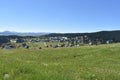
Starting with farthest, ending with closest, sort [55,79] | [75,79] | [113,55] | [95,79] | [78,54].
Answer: [78,54]
[113,55]
[95,79]
[75,79]
[55,79]

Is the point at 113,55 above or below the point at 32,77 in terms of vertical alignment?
below

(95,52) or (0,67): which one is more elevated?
(0,67)

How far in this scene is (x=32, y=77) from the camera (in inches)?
445

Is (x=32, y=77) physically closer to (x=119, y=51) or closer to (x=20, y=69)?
(x=20, y=69)

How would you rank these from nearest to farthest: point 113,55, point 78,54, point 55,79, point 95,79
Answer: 1. point 55,79
2. point 95,79
3. point 113,55
4. point 78,54

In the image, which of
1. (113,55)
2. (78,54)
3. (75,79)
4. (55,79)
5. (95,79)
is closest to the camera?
(55,79)

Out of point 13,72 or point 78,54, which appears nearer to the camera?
point 13,72

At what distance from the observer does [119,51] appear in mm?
46031

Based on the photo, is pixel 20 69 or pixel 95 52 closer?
pixel 20 69

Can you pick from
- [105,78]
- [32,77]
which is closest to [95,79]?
[105,78]

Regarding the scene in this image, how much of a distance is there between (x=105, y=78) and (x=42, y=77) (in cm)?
359

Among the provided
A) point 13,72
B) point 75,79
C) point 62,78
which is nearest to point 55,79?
point 62,78

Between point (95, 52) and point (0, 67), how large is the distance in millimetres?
36295

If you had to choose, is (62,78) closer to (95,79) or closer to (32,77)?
(32,77)
